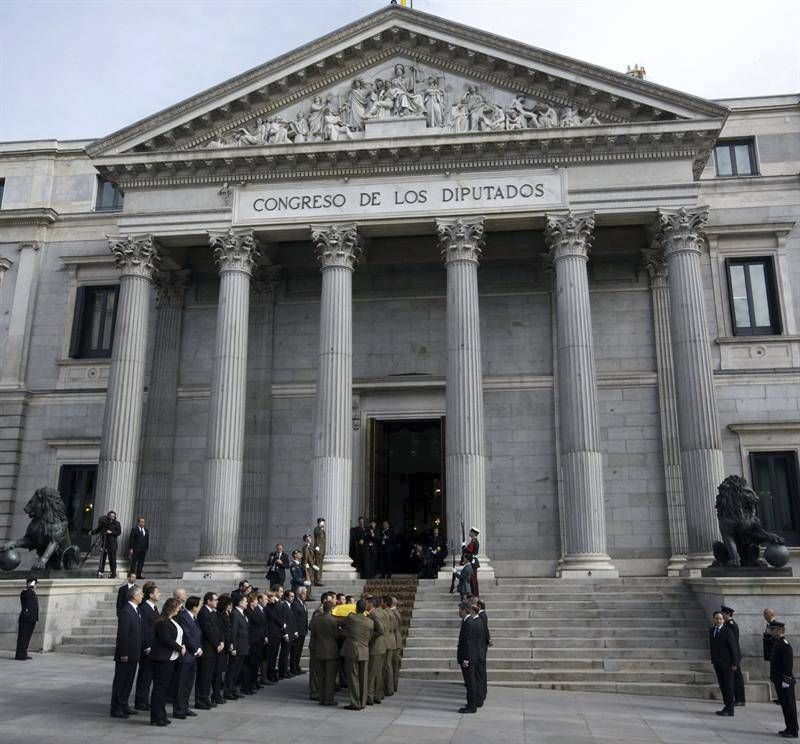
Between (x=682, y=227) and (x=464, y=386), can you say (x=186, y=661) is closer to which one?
(x=464, y=386)

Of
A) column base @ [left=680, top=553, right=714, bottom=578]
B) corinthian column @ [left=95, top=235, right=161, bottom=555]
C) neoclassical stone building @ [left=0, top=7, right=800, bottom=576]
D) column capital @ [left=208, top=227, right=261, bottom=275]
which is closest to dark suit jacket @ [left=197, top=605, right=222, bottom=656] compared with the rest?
neoclassical stone building @ [left=0, top=7, right=800, bottom=576]

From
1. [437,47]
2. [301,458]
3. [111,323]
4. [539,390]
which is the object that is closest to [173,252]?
[111,323]

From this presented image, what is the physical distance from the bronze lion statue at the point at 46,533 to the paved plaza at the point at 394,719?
162 inches

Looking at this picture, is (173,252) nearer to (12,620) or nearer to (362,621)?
(12,620)

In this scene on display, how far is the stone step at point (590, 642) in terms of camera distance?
58.8 ft

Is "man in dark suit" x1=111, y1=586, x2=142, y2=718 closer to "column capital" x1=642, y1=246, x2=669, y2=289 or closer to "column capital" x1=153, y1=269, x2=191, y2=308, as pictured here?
"column capital" x1=153, y1=269, x2=191, y2=308

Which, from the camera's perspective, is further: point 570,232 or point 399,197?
point 399,197

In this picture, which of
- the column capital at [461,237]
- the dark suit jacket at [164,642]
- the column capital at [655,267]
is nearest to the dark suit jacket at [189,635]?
the dark suit jacket at [164,642]

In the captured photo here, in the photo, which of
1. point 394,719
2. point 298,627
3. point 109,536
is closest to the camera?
point 394,719

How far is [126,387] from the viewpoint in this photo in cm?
2570

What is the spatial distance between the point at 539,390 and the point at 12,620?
17.7 m

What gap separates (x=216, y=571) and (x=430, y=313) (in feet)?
39.3

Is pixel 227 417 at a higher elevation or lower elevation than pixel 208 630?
higher

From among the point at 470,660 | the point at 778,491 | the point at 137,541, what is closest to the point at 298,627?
the point at 470,660
